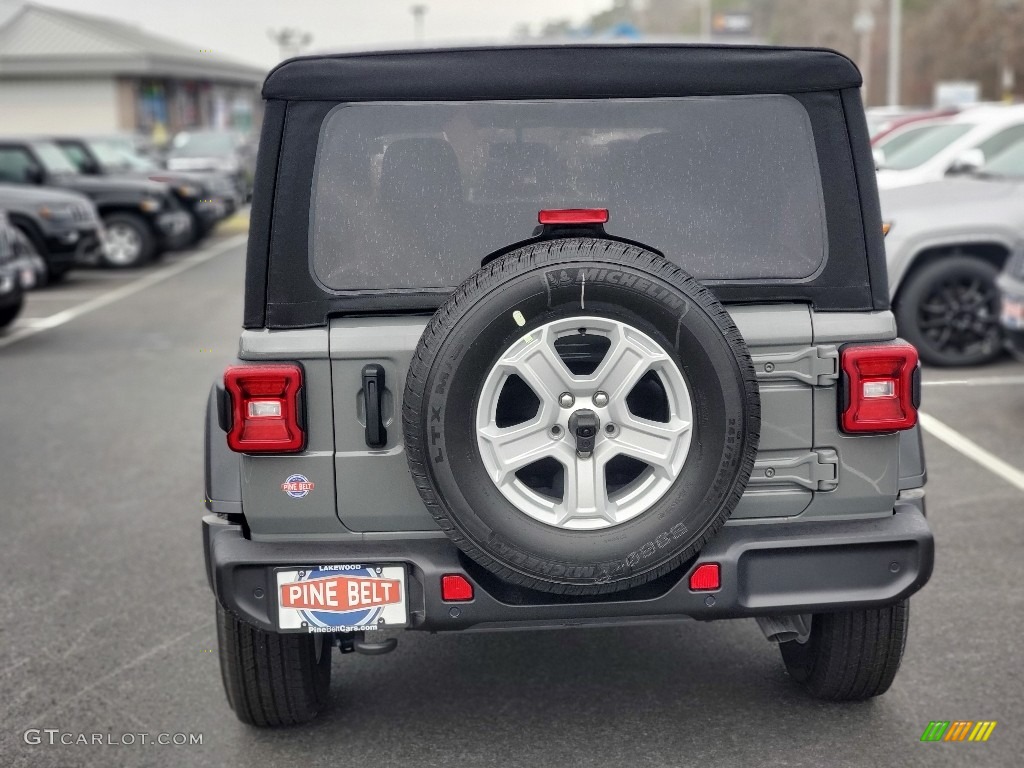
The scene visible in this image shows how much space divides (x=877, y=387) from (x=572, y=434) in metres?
0.85

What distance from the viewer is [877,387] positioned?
136 inches

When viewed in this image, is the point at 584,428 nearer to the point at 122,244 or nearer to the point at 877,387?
the point at 877,387

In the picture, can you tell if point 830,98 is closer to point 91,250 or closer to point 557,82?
point 557,82

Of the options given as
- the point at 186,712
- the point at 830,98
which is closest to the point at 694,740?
the point at 186,712

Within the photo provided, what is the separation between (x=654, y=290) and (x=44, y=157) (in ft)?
Result: 54.4

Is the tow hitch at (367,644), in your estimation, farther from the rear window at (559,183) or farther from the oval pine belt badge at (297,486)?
the rear window at (559,183)

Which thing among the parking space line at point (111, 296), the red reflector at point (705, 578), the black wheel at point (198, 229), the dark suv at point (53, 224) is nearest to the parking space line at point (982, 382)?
the parking space line at point (111, 296)

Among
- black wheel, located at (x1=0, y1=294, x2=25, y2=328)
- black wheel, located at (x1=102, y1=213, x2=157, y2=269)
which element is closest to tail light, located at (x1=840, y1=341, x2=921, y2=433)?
black wheel, located at (x1=0, y1=294, x2=25, y2=328)

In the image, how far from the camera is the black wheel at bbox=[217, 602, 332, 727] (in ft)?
12.3

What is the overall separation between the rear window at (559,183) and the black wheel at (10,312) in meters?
9.87

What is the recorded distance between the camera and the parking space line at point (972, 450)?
6770 mm

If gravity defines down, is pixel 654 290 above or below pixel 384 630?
above

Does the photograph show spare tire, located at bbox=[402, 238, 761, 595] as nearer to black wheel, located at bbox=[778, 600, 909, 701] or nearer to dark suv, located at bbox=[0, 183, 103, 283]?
black wheel, located at bbox=[778, 600, 909, 701]

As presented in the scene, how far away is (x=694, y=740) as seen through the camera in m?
3.80
